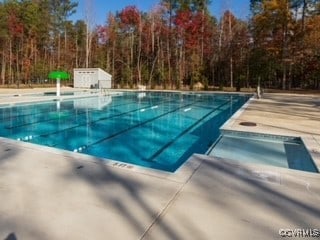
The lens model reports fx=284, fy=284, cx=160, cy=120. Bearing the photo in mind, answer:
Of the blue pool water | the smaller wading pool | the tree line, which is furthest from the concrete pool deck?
the tree line

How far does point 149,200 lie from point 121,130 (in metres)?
5.04

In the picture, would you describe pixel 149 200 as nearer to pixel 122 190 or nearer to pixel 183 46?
pixel 122 190

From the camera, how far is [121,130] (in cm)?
759

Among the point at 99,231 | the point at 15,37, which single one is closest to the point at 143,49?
the point at 15,37

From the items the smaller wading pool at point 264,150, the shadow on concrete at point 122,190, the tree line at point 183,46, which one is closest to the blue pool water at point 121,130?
the smaller wading pool at point 264,150

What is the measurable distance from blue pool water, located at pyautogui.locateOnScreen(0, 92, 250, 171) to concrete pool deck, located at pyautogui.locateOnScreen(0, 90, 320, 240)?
1.60 meters

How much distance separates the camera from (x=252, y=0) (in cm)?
2450

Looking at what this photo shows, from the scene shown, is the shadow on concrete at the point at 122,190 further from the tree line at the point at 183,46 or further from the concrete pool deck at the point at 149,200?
the tree line at the point at 183,46

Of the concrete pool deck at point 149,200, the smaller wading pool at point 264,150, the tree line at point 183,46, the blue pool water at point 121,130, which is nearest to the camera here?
the concrete pool deck at point 149,200

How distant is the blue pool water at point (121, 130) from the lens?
5.64 meters

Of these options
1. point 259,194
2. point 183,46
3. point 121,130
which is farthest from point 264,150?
point 183,46

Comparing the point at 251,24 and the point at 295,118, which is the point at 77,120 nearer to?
the point at 295,118

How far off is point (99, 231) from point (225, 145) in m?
3.63

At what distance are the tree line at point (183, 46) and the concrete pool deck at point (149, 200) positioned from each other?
19175mm
